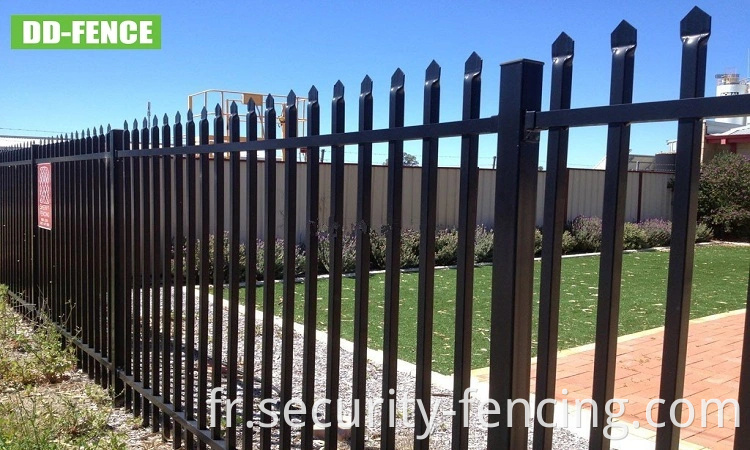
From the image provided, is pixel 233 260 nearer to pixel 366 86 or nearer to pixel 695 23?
pixel 366 86

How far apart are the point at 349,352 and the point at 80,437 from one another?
8.05 ft

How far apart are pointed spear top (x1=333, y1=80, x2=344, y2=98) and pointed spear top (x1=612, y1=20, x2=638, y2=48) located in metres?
1.18

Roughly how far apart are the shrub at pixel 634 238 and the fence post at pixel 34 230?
14.1 m

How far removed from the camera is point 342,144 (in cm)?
244

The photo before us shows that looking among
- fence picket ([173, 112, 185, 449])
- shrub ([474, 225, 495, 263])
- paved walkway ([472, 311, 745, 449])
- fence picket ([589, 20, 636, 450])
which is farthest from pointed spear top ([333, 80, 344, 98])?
shrub ([474, 225, 495, 263])

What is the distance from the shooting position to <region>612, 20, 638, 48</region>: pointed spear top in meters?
1.54

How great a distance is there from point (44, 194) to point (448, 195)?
9.47 metres

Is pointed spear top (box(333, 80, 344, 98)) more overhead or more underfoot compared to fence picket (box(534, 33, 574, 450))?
more overhead

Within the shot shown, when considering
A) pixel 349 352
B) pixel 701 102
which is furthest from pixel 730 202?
pixel 701 102

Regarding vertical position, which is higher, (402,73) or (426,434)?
(402,73)

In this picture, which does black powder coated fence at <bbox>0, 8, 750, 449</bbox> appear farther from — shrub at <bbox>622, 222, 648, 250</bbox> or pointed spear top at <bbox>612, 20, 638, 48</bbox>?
shrub at <bbox>622, 222, 648, 250</bbox>

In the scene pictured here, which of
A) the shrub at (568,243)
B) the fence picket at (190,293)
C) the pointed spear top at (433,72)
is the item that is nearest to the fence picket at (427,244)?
the pointed spear top at (433,72)

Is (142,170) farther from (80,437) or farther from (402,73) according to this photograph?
(402,73)

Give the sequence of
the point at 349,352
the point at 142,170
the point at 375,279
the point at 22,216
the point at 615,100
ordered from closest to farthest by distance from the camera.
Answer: the point at 615,100
the point at 142,170
the point at 349,352
the point at 22,216
the point at 375,279
